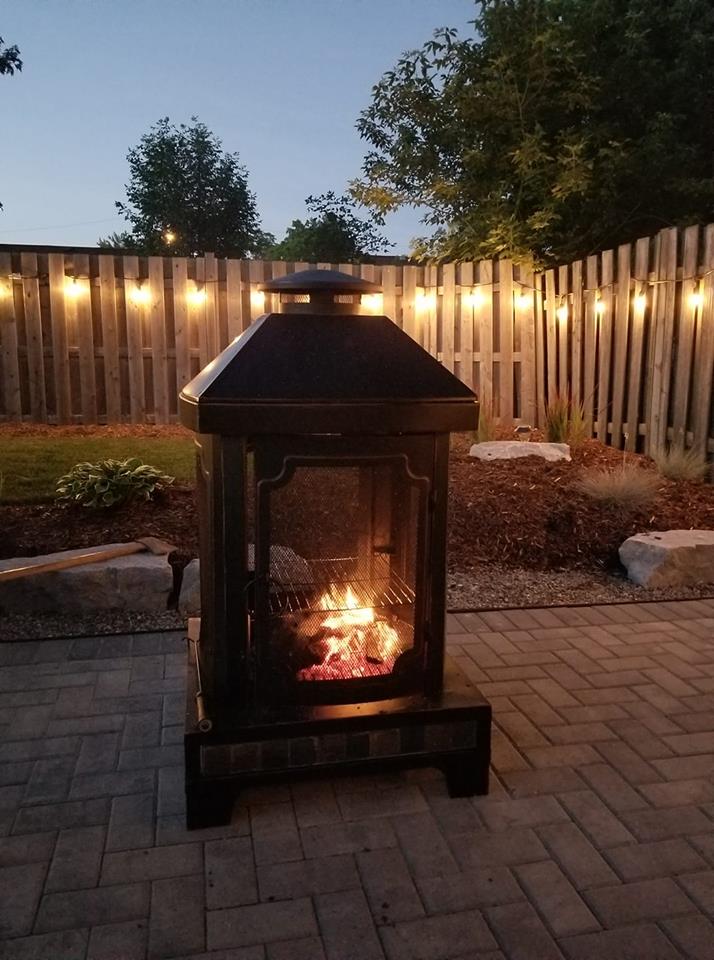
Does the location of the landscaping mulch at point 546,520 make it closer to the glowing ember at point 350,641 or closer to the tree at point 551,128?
the glowing ember at point 350,641

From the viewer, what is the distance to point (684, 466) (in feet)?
20.1

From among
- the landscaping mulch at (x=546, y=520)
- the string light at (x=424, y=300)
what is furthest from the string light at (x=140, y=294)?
the landscaping mulch at (x=546, y=520)

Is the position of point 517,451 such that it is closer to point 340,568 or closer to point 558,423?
point 558,423

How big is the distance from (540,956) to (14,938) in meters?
1.24

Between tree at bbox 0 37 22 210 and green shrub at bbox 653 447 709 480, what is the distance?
6782 mm

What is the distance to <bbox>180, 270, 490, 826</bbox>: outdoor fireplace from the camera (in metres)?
2.17

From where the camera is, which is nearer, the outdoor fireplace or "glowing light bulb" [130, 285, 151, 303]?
the outdoor fireplace

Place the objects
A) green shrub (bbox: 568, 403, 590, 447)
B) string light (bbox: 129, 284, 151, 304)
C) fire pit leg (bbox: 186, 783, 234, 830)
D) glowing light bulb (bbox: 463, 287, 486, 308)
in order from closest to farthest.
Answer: fire pit leg (bbox: 186, 783, 234, 830), green shrub (bbox: 568, 403, 590, 447), string light (bbox: 129, 284, 151, 304), glowing light bulb (bbox: 463, 287, 486, 308)

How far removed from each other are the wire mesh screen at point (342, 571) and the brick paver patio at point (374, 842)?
46cm

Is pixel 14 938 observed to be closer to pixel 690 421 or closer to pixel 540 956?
pixel 540 956

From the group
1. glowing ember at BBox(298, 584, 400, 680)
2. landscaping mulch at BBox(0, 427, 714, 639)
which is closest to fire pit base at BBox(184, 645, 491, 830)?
glowing ember at BBox(298, 584, 400, 680)

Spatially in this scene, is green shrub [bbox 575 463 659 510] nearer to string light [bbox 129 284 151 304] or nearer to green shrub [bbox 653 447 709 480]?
green shrub [bbox 653 447 709 480]

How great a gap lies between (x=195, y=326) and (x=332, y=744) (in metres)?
7.64

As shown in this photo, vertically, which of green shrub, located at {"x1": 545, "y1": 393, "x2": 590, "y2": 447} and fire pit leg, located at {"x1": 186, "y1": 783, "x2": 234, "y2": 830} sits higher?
green shrub, located at {"x1": 545, "y1": 393, "x2": 590, "y2": 447}
